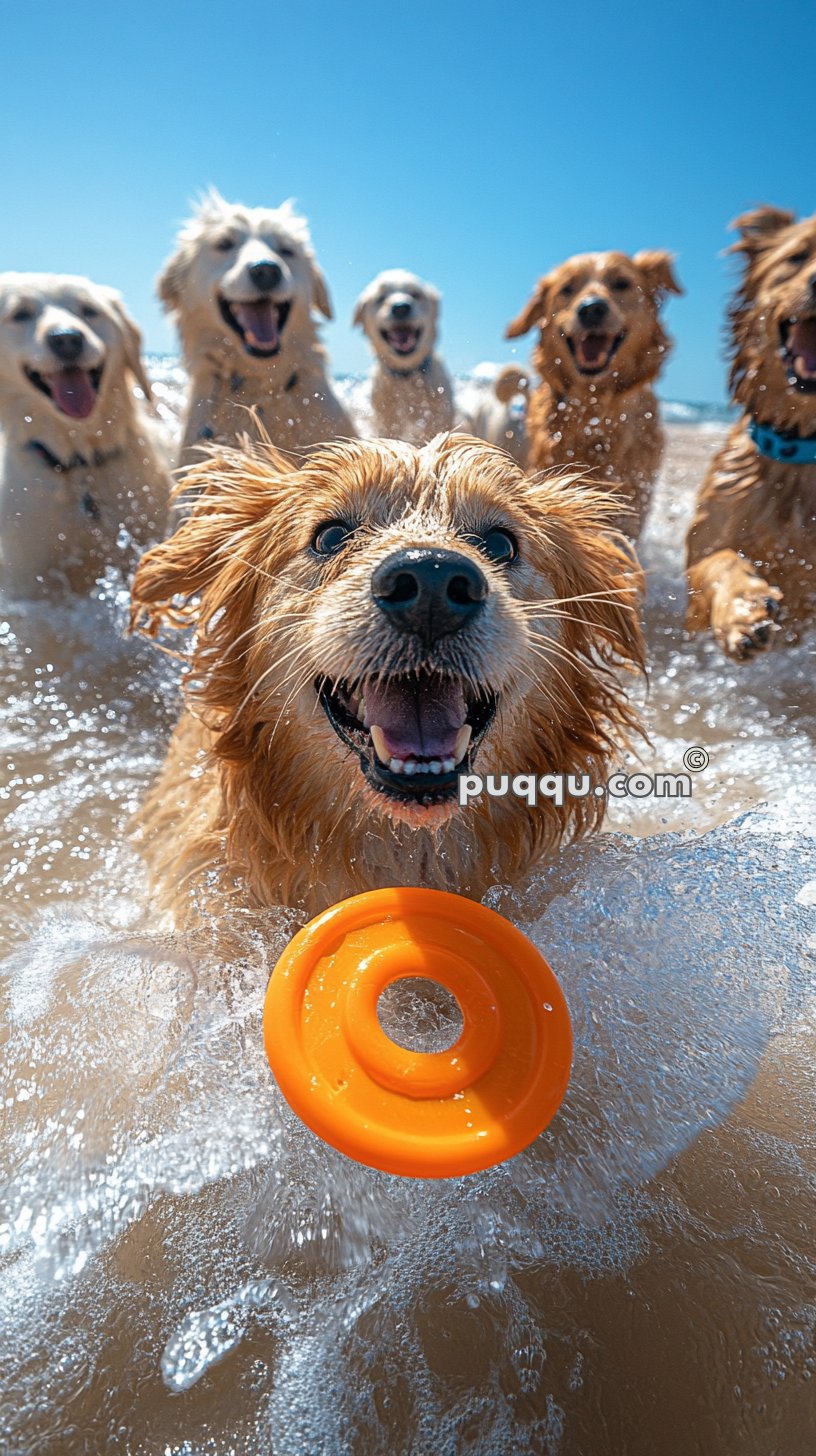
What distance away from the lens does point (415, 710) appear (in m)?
2.10

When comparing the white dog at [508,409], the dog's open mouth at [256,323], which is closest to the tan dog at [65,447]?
the dog's open mouth at [256,323]

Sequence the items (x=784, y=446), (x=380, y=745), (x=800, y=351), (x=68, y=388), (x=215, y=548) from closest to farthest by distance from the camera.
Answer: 1. (x=380, y=745)
2. (x=215, y=548)
3. (x=800, y=351)
4. (x=784, y=446)
5. (x=68, y=388)

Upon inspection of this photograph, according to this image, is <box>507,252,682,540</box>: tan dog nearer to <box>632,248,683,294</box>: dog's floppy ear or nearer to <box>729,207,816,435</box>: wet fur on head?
<box>632,248,683,294</box>: dog's floppy ear

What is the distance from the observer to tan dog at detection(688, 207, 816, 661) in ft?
14.1

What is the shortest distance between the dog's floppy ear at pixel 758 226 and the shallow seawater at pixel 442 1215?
10.7 feet

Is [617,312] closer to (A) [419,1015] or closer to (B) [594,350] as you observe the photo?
(B) [594,350]

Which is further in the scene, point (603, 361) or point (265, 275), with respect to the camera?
point (603, 361)

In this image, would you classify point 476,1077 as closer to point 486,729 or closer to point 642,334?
point 486,729

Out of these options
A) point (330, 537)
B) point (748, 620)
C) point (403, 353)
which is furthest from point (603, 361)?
point (330, 537)

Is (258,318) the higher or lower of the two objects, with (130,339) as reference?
higher

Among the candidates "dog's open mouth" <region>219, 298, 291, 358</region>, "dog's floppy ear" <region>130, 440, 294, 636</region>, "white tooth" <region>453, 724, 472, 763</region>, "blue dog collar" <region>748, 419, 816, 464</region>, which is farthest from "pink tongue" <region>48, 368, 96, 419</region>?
"white tooth" <region>453, 724, 472, 763</region>

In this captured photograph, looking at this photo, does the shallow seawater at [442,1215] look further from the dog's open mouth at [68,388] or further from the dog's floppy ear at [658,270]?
the dog's floppy ear at [658,270]

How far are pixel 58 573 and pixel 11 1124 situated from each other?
3952 millimetres

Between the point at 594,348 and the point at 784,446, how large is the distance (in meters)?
1.94
